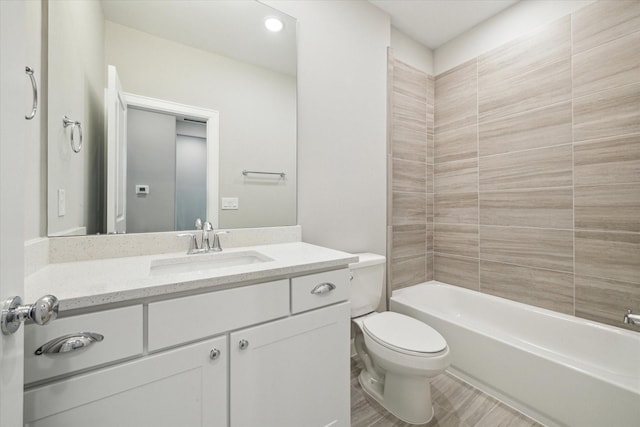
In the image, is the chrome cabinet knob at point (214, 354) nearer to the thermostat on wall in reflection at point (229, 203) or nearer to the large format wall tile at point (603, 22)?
the thermostat on wall in reflection at point (229, 203)

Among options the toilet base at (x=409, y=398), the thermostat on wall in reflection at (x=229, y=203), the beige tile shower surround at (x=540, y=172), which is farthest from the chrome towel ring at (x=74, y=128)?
the beige tile shower surround at (x=540, y=172)

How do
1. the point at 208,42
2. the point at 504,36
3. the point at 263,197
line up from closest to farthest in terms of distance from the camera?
1. the point at 208,42
2. the point at 263,197
3. the point at 504,36

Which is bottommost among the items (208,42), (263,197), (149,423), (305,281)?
(149,423)

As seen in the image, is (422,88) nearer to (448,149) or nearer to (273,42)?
(448,149)

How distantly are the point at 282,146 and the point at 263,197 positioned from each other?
13.5 inches

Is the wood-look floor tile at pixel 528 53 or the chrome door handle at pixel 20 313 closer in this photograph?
the chrome door handle at pixel 20 313

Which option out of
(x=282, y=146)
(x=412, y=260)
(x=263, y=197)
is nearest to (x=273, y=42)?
(x=282, y=146)

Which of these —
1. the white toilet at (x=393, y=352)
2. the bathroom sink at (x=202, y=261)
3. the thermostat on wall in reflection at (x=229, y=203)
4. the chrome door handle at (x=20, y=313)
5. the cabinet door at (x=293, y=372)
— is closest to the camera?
the chrome door handle at (x=20, y=313)

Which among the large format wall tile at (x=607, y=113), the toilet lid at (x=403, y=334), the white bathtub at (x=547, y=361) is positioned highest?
the large format wall tile at (x=607, y=113)

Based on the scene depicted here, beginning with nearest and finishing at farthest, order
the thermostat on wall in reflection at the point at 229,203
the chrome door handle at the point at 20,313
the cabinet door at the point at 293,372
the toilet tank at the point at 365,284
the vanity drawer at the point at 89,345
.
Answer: the chrome door handle at the point at 20,313 → the vanity drawer at the point at 89,345 → the cabinet door at the point at 293,372 → the thermostat on wall in reflection at the point at 229,203 → the toilet tank at the point at 365,284

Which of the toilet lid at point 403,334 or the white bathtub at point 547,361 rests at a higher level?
the toilet lid at point 403,334

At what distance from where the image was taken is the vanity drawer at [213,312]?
29.4 inches

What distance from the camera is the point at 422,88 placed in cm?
246

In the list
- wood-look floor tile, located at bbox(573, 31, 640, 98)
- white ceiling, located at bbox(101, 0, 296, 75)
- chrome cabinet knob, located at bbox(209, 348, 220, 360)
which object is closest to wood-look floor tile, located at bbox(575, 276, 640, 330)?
wood-look floor tile, located at bbox(573, 31, 640, 98)
